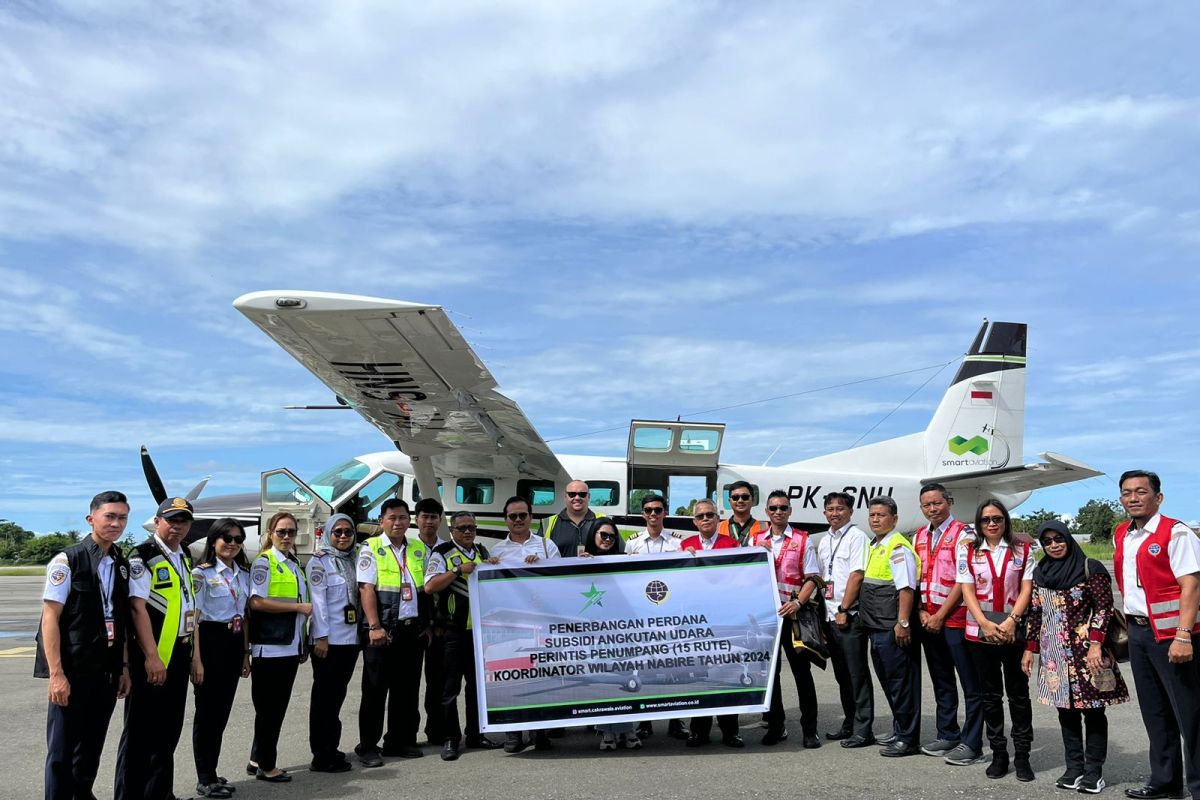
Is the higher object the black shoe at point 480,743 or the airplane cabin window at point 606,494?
the airplane cabin window at point 606,494

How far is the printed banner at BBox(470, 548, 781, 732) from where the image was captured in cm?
678

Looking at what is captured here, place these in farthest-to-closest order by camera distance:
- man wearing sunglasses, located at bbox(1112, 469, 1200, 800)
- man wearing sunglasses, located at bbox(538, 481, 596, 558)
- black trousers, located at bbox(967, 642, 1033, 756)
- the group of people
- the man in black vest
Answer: man wearing sunglasses, located at bbox(538, 481, 596, 558), black trousers, located at bbox(967, 642, 1033, 756), man wearing sunglasses, located at bbox(1112, 469, 1200, 800), the group of people, the man in black vest

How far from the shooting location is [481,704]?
6.73m

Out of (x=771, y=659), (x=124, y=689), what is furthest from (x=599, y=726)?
(x=124, y=689)

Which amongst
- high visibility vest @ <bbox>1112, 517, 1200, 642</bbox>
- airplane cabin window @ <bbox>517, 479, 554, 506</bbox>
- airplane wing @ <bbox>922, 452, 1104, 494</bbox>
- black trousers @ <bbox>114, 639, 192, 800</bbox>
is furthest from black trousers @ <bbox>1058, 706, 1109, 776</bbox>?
airplane cabin window @ <bbox>517, 479, 554, 506</bbox>

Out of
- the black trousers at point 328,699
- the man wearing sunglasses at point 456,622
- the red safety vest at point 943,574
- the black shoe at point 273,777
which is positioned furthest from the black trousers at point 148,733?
the red safety vest at point 943,574

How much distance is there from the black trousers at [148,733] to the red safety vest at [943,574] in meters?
5.07

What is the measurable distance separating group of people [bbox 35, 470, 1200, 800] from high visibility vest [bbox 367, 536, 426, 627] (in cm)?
2

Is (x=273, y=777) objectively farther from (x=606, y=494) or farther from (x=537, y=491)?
(x=606, y=494)

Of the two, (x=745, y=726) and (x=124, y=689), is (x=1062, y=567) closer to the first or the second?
(x=745, y=726)

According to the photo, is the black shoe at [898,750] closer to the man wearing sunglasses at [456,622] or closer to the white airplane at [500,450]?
the man wearing sunglasses at [456,622]

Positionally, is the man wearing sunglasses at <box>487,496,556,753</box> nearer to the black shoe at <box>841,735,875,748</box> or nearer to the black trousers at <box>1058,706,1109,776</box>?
the black shoe at <box>841,735,875,748</box>

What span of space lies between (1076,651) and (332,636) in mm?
5045

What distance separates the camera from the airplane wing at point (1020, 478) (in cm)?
1323
